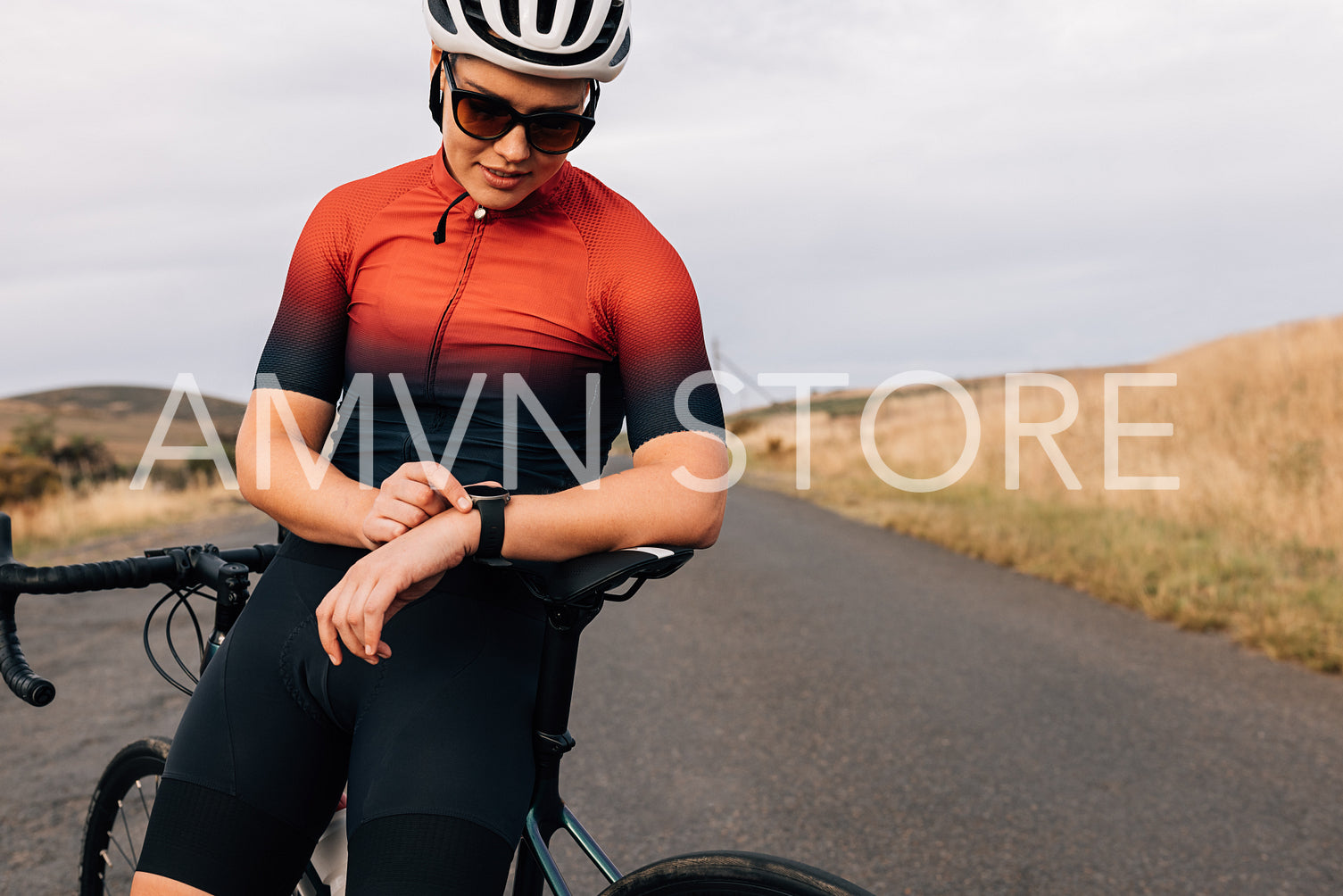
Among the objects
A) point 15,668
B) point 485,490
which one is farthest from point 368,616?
point 15,668

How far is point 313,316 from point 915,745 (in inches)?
151

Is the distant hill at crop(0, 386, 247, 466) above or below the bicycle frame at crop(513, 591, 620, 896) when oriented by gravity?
above

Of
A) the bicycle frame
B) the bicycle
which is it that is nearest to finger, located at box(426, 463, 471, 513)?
the bicycle

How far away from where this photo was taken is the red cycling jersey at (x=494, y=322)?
66.0 inches

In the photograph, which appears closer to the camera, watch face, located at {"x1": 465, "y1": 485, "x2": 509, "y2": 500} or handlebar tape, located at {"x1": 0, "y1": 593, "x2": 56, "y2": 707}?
watch face, located at {"x1": 465, "y1": 485, "x2": 509, "y2": 500}

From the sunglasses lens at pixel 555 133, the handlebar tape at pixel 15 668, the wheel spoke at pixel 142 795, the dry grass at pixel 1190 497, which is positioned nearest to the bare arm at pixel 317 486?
the handlebar tape at pixel 15 668

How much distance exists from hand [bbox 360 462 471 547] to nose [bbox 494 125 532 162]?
1.85 ft

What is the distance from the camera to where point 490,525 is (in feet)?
4.83

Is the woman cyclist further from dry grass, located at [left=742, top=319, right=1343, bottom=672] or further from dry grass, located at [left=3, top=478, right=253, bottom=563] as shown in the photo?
dry grass, located at [left=3, top=478, right=253, bottom=563]

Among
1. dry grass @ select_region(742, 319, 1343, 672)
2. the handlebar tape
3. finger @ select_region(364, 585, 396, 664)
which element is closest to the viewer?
finger @ select_region(364, 585, 396, 664)

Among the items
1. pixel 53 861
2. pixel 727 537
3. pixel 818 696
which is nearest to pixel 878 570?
pixel 727 537

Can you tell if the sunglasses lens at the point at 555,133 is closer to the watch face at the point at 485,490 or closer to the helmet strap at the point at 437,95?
the helmet strap at the point at 437,95

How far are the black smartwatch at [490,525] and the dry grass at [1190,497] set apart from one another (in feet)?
20.3

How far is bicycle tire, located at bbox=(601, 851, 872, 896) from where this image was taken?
141 cm
